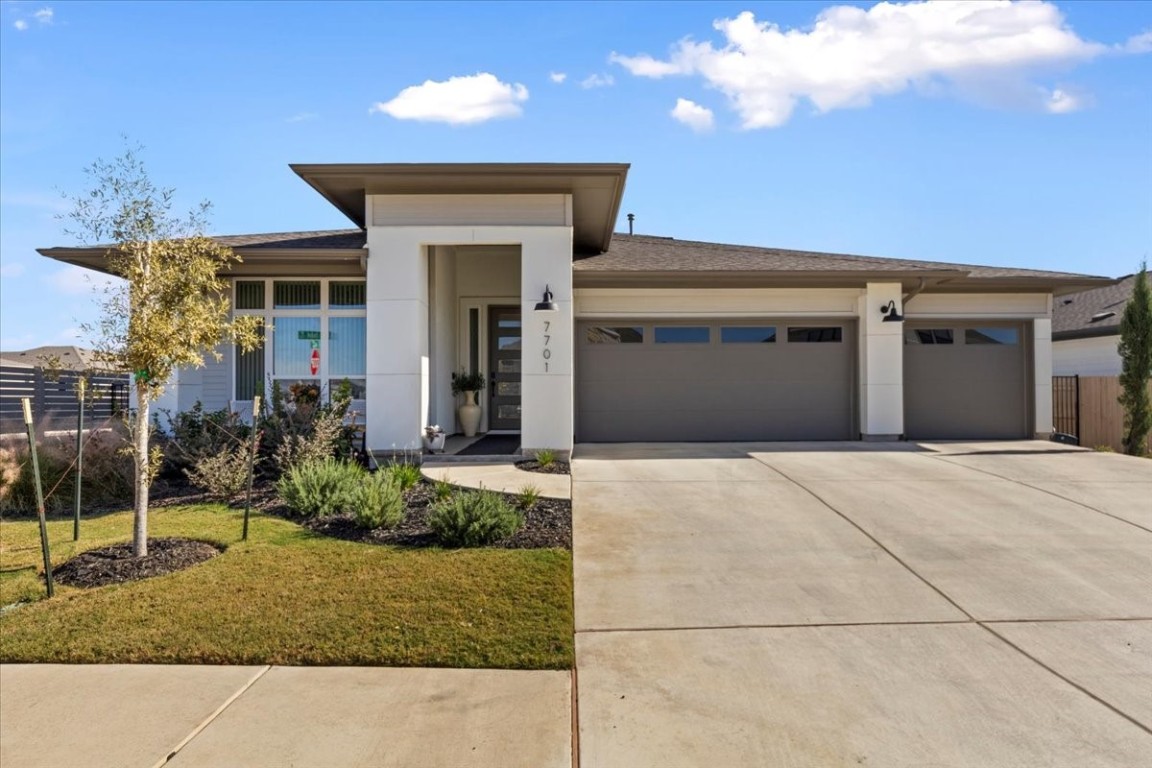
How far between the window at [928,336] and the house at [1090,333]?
20.9 feet

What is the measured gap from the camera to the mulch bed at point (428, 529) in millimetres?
6715

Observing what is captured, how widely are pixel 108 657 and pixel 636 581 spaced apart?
11.7ft

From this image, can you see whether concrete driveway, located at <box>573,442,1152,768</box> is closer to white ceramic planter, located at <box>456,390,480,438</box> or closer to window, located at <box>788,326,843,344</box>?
window, located at <box>788,326,843,344</box>

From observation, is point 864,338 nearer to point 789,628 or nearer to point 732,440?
point 732,440

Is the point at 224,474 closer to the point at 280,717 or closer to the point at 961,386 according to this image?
the point at 280,717

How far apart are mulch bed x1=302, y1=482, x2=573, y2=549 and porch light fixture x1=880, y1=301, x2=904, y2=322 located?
7.87 m

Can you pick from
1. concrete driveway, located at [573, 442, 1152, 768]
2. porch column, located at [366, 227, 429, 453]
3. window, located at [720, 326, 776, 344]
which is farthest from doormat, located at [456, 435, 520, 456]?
window, located at [720, 326, 776, 344]

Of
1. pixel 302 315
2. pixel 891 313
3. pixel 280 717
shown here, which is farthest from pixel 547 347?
pixel 280 717

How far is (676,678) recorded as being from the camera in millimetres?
4109

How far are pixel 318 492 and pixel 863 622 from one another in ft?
18.4

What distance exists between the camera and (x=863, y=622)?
4.89 meters

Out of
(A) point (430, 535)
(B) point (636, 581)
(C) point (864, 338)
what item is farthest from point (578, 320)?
(B) point (636, 581)

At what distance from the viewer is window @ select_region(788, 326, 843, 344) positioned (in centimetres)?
1355

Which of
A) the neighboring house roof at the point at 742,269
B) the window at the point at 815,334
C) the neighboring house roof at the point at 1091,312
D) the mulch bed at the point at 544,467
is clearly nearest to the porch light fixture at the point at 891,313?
the neighboring house roof at the point at 742,269
